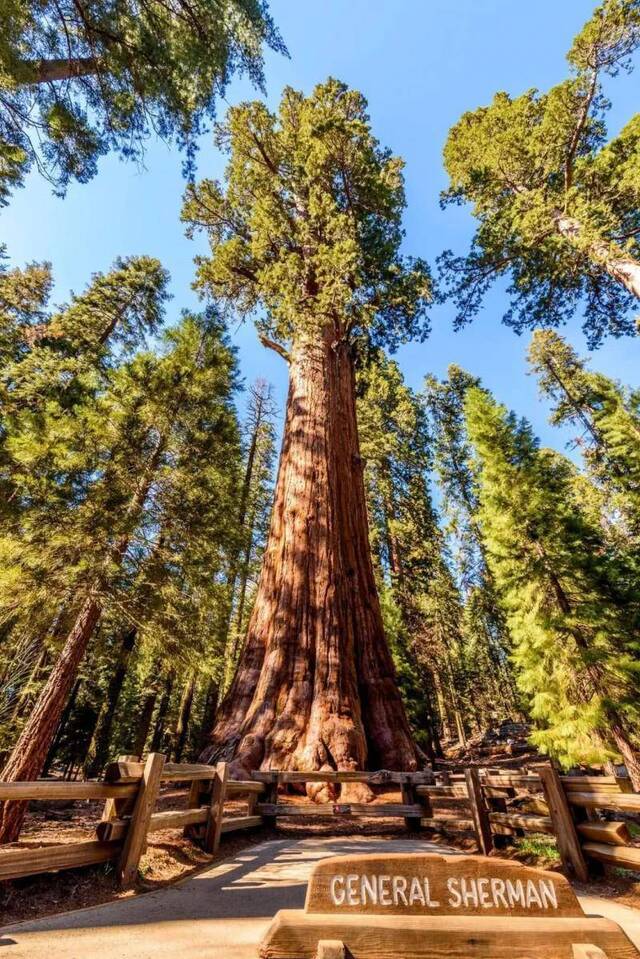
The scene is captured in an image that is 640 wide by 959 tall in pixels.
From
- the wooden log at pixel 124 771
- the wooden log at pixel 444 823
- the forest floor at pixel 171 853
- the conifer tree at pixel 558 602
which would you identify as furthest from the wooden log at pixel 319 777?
the conifer tree at pixel 558 602

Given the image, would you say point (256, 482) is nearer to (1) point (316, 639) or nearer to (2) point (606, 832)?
(1) point (316, 639)

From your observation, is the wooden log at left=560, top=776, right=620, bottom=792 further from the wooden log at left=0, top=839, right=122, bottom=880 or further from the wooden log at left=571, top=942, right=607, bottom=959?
the wooden log at left=0, top=839, right=122, bottom=880

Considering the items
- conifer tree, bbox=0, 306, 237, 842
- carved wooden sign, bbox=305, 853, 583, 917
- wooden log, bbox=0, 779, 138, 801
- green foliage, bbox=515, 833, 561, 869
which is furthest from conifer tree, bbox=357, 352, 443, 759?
carved wooden sign, bbox=305, 853, 583, 917

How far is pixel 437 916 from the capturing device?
5.59 ft

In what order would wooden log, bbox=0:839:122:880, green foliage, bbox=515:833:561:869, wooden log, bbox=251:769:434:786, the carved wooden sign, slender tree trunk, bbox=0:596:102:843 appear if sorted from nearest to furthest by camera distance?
the carved wooden sign < wooden log, bbox=0:839:122:880 < green foliage, bbox=515:833:561:869 < slender tree trunk, bbox=0:596:102:843 < wooden log, bbox=251:769:434:786

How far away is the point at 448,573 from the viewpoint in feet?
67.5

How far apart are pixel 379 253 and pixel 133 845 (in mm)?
Result: 13671

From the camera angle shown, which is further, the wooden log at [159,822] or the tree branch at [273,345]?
the tree branch at [273,345]

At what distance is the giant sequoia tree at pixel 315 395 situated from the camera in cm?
727

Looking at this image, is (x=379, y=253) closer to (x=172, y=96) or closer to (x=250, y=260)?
(x=250, y=260)

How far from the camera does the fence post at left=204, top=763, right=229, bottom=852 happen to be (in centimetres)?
455

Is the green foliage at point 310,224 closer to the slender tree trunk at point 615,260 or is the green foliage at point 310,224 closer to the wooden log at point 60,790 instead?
the slender tree trunk at point 615,260

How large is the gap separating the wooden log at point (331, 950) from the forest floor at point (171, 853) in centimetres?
253

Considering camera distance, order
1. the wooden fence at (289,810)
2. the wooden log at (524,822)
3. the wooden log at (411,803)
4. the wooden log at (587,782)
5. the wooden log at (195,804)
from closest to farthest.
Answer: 1. the wooden fence at (289,810)
2. the wooden log at (587,782)
3. the wooden log at (524,822)
4. the wooden log at (195,804)
5. the wooden log at (411,803)
